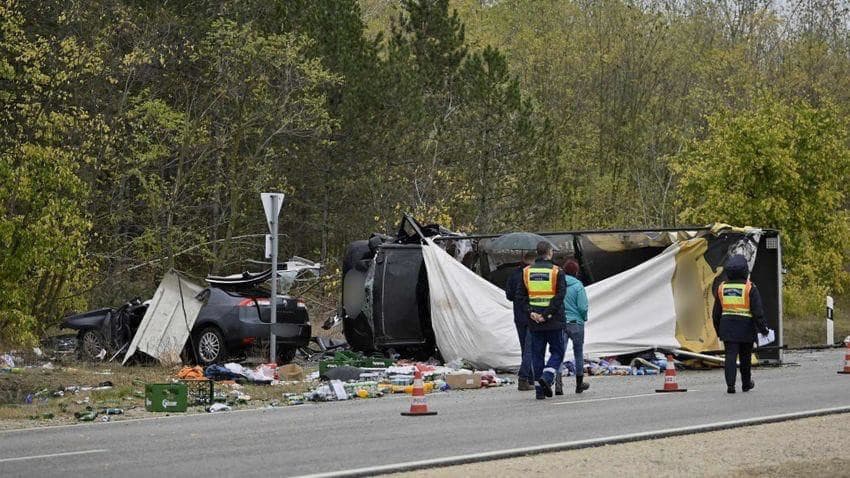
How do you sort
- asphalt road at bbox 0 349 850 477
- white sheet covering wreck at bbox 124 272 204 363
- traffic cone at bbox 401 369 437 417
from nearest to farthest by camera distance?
asphalt road at bbox 0 349 850 477, traffic cone at bbox 401 369 437 417, white sheet covering wreck at bbox 124 272 204 363

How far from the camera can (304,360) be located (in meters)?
24.3

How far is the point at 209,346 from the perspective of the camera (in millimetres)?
22453

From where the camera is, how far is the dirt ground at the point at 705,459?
9883 millimetres

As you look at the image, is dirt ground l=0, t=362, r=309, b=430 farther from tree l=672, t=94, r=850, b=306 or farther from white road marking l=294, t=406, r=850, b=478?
tree l=672, t=94, r=850, b=306

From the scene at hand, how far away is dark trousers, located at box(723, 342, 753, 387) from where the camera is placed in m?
16.6

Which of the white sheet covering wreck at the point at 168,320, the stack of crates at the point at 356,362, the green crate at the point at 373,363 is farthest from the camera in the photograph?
the white sheet covering wreck at the point at 168,320

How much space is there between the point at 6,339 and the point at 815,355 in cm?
1454

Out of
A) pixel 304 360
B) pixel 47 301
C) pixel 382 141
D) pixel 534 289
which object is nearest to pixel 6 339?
pixel 47 301

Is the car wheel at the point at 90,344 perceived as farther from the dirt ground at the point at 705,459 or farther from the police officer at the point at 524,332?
the dirt ground at the point at 705,459

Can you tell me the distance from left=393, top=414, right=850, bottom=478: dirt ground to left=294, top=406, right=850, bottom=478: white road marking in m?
0.16

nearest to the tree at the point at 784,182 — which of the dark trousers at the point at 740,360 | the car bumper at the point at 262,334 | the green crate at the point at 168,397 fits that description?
the car bumper at the point at 262,334

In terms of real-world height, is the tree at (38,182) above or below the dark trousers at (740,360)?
above

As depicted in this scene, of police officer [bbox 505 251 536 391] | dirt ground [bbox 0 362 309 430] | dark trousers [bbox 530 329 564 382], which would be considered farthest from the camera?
police officer [bbox 505 251 536 391]

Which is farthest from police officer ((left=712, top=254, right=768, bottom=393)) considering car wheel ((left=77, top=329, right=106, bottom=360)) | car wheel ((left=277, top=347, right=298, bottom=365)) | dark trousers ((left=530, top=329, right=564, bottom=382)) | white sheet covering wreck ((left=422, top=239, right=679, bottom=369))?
car wheel ((left=77, top=329, right=106, bottom=360))
